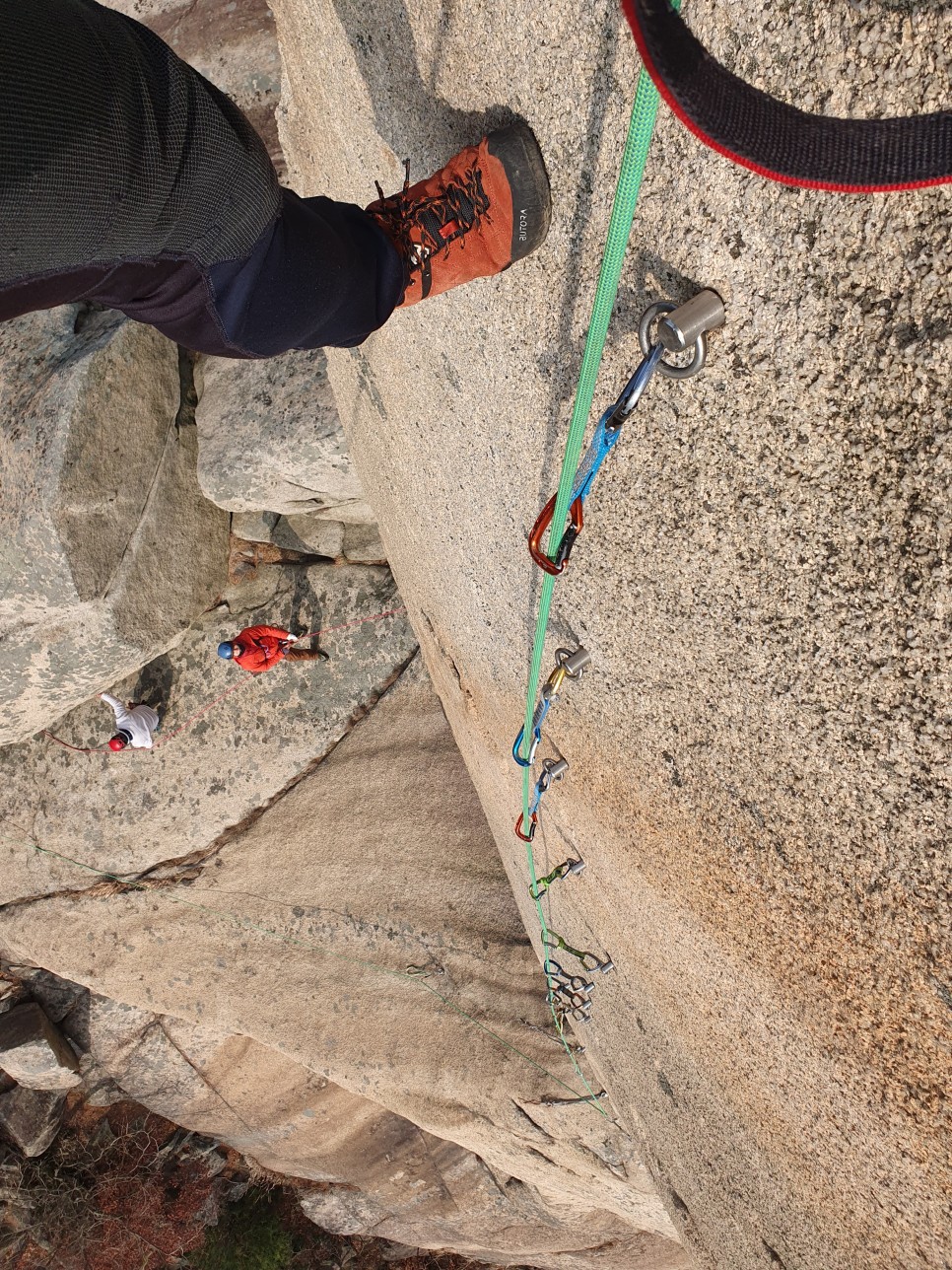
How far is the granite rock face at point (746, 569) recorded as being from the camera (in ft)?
2.50

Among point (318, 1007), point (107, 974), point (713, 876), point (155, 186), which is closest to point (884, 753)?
point (713, 876)

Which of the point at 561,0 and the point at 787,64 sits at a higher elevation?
the point at 561,0

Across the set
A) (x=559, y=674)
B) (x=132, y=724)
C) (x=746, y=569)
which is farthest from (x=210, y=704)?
(x=746, y=569)

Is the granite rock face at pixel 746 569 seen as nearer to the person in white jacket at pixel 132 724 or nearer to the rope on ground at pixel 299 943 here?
the rope on ground at pixel 299 943

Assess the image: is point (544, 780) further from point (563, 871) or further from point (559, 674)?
point (559, 674)

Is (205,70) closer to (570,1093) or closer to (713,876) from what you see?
(713,876)

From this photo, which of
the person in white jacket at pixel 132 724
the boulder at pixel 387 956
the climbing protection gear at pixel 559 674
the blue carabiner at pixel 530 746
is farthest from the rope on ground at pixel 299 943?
the climbing protection gear at pixel 559 674

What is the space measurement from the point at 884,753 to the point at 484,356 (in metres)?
0.99

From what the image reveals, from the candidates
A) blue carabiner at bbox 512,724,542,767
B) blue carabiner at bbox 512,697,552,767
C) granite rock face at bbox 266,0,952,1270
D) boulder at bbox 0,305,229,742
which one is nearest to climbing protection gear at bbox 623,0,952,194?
granite rock face at bbox 266,0,952,1270

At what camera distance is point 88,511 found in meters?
2.84

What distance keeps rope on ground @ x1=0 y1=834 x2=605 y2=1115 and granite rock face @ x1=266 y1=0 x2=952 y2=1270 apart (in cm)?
128

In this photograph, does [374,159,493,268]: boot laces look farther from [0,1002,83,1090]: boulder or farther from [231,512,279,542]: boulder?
[0,1002,83,1090]: boulder

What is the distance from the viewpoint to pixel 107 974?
375cm

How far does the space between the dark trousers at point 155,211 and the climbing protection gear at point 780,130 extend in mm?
703
